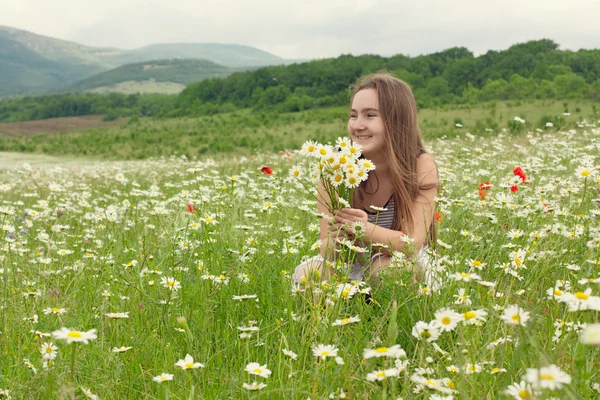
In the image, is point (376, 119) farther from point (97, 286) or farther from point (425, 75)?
point (425, 75)

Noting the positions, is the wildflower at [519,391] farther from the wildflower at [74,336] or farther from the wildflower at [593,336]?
the wildflower at [74,336]

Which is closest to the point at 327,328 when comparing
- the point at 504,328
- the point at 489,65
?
the point at 504,328

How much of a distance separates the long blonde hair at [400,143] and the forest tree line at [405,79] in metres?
26.0

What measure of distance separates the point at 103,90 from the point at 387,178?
187599 millimetres

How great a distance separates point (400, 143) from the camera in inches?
145

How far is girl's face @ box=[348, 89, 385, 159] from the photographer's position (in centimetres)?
365

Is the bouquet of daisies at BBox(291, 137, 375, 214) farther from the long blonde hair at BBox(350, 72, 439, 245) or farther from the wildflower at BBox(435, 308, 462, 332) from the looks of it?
the long blonde hair at BBox(350, 72, 439, 245)

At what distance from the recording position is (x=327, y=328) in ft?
7.32

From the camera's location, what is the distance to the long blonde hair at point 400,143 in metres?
3.55

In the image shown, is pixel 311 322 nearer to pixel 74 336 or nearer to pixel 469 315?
pixel 469 315

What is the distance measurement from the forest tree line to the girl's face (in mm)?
26095

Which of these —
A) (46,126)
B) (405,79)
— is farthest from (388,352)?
(46,126)

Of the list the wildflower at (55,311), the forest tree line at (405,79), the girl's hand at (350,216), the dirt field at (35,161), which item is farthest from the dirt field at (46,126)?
the girl's hand at (350,216)

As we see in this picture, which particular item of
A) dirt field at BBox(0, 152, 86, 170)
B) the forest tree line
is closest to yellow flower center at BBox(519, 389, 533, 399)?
dirt field at BBox(0, 152, 86, 170)
